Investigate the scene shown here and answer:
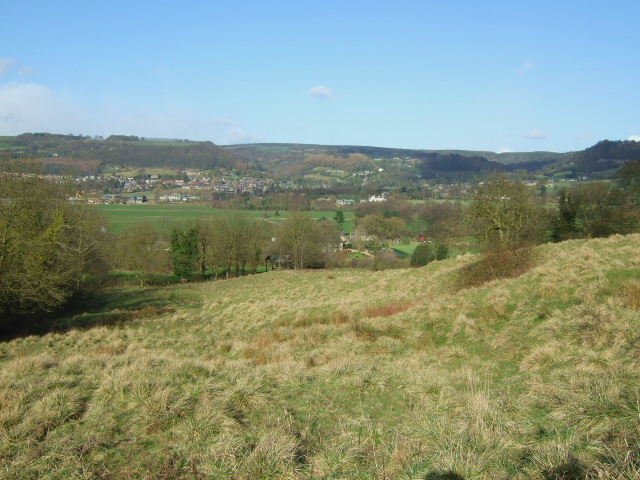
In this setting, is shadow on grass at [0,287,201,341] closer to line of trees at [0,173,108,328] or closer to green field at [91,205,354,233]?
line of trees at [0,173,108,328]

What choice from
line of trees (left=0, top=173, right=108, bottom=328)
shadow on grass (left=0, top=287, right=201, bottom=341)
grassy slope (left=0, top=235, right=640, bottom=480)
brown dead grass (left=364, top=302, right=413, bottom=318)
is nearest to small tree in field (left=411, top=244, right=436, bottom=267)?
shadow on grass (left=0, top=287, right=201, bottom=341)

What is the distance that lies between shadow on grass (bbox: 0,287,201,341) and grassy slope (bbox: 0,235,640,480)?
13320 mm

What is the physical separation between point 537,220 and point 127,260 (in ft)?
142

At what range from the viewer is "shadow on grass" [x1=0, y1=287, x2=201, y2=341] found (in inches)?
837

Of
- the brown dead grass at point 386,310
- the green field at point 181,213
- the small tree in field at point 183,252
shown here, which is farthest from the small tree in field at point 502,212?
the green field at point 181,213

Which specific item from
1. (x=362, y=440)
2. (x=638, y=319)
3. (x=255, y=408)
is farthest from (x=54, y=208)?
(x=638, y=319)

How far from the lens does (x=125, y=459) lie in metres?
4.53

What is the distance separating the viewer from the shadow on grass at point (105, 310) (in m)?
21.2

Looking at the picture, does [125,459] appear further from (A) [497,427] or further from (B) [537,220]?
(B) [537,220]

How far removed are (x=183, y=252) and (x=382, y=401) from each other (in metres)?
44.4

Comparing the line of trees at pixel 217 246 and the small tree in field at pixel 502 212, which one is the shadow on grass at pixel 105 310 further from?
the small tree in field at pixel 502 212

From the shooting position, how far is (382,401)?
6.34 metres

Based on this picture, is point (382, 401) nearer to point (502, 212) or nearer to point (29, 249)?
point (29, 249)

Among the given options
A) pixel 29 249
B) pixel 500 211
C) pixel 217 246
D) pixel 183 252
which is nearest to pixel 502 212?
pixel 500 211
